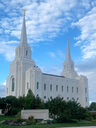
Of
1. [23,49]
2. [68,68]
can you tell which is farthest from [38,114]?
[68,68]

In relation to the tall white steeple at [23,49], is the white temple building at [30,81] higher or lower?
lower

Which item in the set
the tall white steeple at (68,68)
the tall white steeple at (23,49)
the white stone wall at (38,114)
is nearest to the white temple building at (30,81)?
the tall white steeple at (23,49)

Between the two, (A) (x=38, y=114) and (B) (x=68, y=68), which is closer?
(A) (x=38, y=114)

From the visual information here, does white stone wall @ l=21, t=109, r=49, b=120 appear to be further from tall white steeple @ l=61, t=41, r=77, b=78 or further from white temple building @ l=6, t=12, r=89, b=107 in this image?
tall white steeple @ l=61, t=41, r=77, b=78

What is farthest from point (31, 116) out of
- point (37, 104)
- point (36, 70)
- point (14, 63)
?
point (14, 63)

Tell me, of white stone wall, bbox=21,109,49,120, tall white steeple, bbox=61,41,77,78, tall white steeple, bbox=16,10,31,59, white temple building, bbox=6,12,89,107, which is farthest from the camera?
tall white steeple, bbox=61,41,77,78

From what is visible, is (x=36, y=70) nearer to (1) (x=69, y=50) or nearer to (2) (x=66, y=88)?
(2) (x=66, y=88)

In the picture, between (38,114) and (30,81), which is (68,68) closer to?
(30,81)

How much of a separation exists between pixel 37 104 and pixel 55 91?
27655 mm

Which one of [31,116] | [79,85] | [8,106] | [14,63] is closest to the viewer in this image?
[31,116]

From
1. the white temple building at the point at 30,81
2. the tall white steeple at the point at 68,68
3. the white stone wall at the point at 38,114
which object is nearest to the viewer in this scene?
the white stone wall at the point at 38,114

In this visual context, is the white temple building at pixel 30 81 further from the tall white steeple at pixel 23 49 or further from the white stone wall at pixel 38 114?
the white stone wall at pixel 38 114

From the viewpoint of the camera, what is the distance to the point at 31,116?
2955 cm

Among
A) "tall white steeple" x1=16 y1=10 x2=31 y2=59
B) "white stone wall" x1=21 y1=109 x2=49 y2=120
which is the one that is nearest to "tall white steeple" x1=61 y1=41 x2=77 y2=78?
"tall white steeple" x1=16 y1=10 x2=31 y2=59
